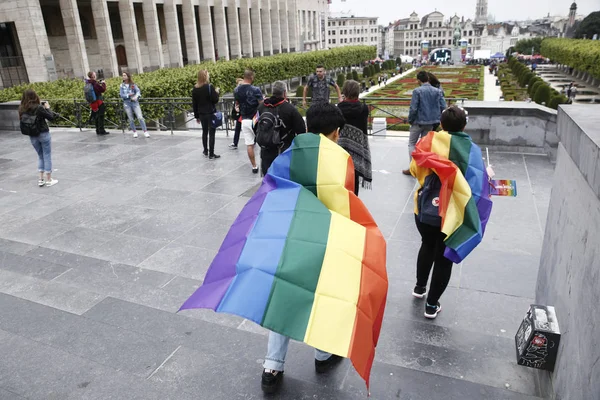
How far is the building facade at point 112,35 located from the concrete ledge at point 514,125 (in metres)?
24.1

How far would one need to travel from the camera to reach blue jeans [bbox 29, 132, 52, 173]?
821 centimetres

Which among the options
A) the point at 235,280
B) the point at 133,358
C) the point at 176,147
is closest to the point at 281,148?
the point at 133,358

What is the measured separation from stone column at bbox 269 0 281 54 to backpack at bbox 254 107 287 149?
56810 mm

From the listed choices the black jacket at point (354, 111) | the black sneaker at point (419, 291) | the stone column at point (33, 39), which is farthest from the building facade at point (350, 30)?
the black sneaker at point (419, 291)

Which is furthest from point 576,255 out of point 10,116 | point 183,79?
point 183,79

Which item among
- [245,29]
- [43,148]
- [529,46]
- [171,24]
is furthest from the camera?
[529,46]

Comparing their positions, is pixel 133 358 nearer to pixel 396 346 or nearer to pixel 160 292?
pixel 160 292

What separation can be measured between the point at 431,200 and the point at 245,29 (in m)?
52.3

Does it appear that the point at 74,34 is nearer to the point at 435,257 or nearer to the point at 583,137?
the point at 435,257

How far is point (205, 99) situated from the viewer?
9703mm

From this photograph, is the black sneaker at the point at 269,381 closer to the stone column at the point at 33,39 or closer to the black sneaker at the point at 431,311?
the black sneaker at the point at 431,311

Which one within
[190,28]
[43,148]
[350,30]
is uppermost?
[350,30]

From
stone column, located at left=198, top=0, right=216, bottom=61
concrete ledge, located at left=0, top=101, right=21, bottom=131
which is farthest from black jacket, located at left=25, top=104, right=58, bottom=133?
stone column, located at left=198, top=0, right=216, bottom=61

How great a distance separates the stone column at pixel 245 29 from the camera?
51.0 m
